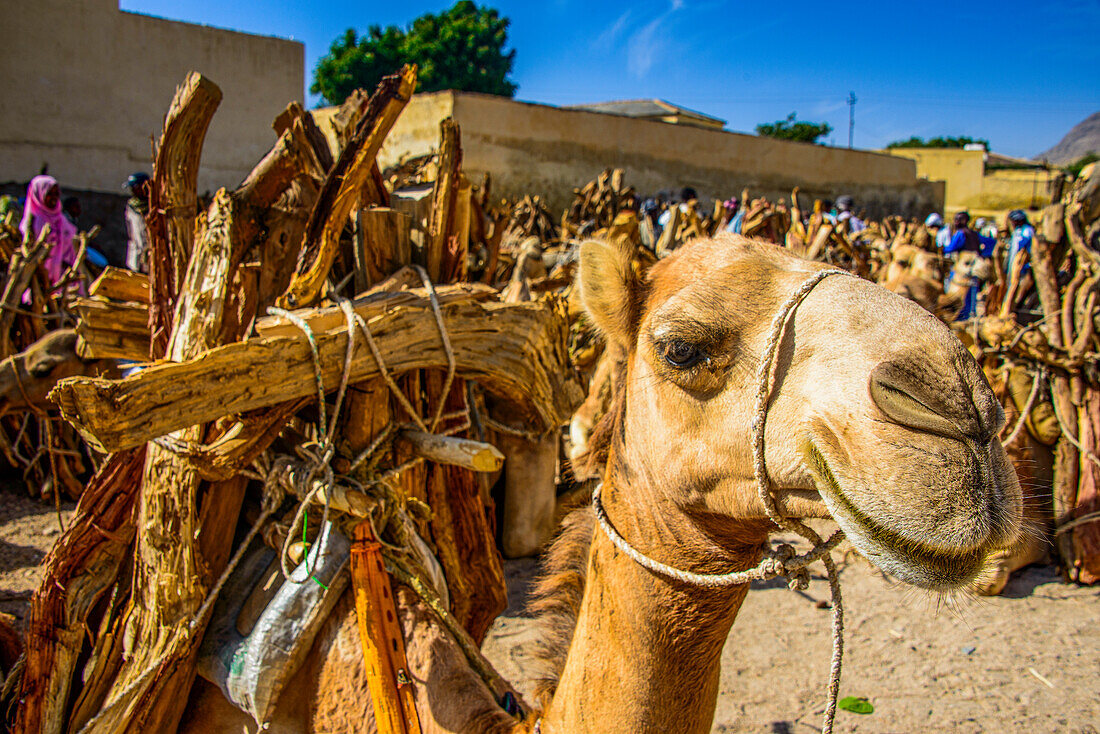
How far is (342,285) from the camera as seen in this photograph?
220 centimetres

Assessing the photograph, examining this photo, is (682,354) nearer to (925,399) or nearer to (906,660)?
(925,399)

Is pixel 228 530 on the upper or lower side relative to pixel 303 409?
lower

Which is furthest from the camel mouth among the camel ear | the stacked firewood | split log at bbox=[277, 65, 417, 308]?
the stacked firewood

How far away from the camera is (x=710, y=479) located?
4.43 ft

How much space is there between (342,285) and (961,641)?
4.19 meters

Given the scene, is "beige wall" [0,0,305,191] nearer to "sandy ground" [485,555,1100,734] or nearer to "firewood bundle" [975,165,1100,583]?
"sandy ground" [485,555,1100,734]

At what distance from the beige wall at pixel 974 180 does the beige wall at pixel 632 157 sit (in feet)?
24.2

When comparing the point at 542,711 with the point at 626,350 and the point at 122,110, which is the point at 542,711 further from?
the point at 122,110

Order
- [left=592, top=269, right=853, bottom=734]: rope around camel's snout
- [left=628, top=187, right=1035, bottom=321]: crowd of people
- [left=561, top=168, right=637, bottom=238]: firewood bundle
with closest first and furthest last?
[left=592, top=269, right=853, bottom=734]: rope around camel's snout → [left=628, top=187, right=1035, bottom=321]: crowd of people → [left=561, top=168, right=637, bottom=238]: firewood bundle

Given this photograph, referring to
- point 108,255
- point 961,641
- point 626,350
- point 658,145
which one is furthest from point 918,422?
point 658,145

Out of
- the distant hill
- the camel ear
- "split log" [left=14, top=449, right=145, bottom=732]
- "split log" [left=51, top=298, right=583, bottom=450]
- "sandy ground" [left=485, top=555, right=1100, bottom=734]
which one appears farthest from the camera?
the distant hill

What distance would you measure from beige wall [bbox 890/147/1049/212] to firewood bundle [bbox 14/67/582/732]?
41.2 metres

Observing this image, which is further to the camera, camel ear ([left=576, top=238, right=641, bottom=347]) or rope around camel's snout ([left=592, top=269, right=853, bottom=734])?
camel ear ([left=576, top=238, right=641, bottom=347])

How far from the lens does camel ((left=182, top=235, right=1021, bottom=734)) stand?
1.04 m
